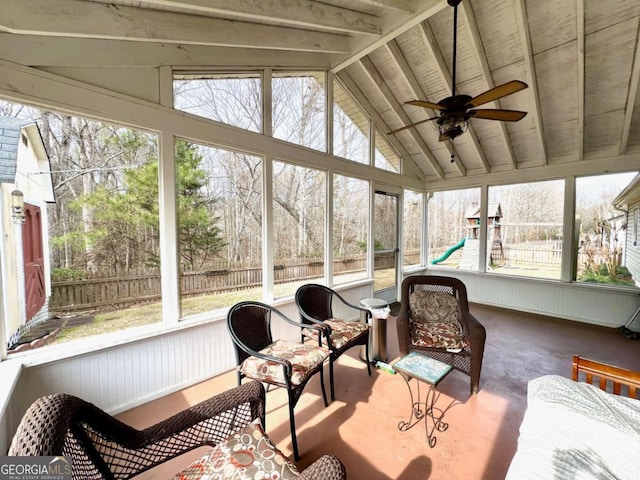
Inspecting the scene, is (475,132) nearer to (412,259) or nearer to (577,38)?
(577,38)

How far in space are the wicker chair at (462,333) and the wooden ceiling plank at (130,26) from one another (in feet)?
9.86

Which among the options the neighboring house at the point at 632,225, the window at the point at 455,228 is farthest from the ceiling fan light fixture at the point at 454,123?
the window at the point at 455,228

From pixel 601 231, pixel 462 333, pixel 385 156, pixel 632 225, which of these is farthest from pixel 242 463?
pixel 632 225

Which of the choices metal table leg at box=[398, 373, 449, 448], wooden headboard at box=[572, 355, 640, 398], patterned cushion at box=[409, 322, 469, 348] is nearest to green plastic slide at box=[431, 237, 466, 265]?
patterned cushion at box=[409, 322, 469, 348]

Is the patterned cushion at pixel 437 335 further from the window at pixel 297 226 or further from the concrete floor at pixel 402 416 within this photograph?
the window at pixel 297 226

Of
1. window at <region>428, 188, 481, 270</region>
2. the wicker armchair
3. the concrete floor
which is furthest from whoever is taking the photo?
window at <region>428, 188, 481, 270</region>

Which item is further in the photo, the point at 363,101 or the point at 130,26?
the point at 363,101

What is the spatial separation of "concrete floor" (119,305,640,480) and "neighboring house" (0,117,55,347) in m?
1.08

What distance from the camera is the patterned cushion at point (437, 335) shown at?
2482 millimetres

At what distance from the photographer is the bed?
928 millimetres

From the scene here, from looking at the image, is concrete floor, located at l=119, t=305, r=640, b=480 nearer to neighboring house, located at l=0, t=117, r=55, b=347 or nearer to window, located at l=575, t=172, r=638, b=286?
neighboring house, located at l=0, t=117, r=55, b=347

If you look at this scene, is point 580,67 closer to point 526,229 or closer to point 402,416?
point 526,229

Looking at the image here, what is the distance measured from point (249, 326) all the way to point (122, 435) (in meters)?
1.18

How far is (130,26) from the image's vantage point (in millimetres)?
1955
